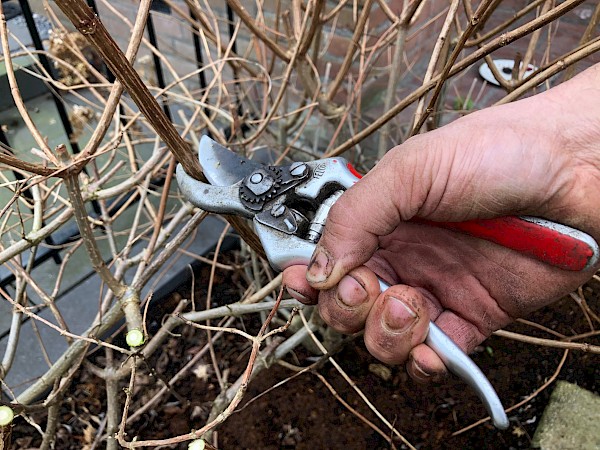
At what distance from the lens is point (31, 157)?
2.40 m

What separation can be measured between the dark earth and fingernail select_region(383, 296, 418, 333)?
0.71 metres

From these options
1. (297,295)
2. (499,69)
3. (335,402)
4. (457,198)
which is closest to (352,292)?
(297,295)

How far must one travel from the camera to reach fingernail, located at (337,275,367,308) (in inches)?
37.9

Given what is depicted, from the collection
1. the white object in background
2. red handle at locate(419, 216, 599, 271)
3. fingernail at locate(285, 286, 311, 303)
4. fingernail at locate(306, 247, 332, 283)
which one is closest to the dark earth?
fingernail at locate(285, 286, 311, 303)

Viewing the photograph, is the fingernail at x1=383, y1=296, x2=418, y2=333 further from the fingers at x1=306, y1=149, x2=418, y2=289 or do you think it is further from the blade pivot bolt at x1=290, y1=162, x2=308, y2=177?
the blade pivot bolt at x1=290, y1=162, x2=308, y2=177

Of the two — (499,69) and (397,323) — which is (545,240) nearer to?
(397,323)

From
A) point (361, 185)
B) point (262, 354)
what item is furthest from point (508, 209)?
point (262, 354)

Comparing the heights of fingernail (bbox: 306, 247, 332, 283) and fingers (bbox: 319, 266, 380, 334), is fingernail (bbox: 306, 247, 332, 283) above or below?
above

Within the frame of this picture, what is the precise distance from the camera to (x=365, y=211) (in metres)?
0.93

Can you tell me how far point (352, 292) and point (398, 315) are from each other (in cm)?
9

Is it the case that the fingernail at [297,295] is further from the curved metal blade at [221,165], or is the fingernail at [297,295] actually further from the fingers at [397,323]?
the curved metal blade at [221,165]

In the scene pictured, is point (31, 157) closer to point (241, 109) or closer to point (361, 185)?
point (241, 109)

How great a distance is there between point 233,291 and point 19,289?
0.83m

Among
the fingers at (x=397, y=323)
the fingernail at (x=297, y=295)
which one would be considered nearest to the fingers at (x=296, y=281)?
the fingernail at (x=297, y=295)
